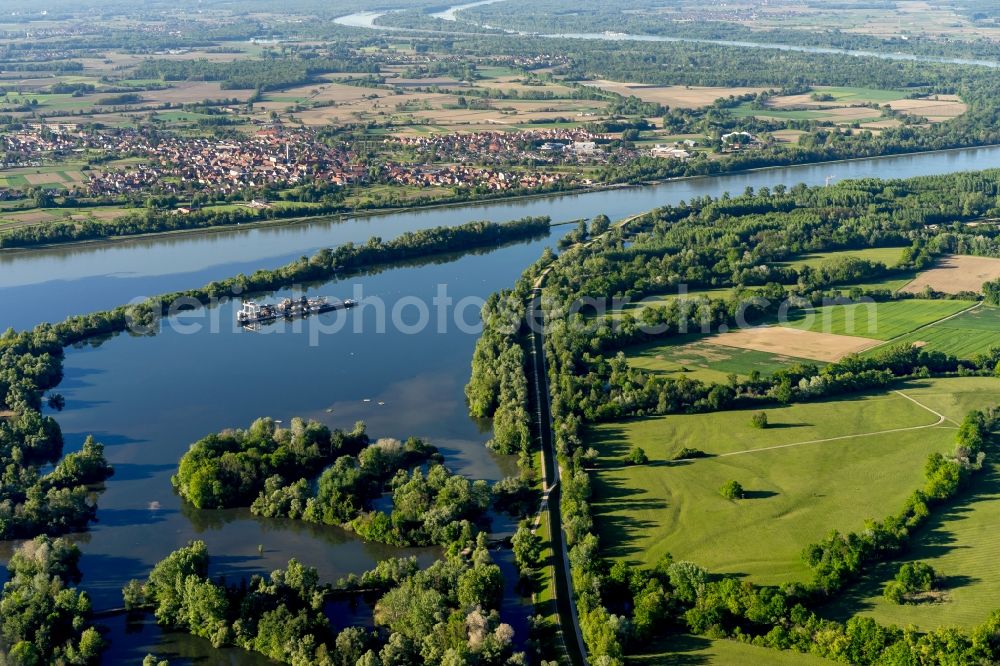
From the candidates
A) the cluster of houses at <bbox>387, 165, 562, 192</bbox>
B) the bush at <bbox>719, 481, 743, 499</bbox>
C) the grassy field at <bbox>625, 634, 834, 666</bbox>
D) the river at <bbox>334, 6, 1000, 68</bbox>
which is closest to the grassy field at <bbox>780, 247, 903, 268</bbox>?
the cluster of houses at <bbox>387, 165, 562, 192</bbox>

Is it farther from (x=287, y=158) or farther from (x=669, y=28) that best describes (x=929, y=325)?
(x=669, y=28)

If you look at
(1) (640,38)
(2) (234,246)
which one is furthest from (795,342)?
(1) (640,38)

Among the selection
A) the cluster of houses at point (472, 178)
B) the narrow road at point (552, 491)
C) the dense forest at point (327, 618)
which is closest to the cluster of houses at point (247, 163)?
the cluster of houses at point (472, 178)

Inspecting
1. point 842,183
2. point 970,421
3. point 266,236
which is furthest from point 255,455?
point 842,183

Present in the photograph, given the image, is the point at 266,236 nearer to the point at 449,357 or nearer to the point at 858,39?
the point at 449,357

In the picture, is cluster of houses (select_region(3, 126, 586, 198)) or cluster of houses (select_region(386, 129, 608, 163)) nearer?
cluster of houses (select_region(3, 126, 586, 198))
